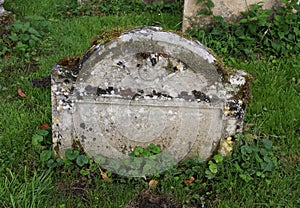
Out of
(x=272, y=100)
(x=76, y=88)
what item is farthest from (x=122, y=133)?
(x=272, y=100)

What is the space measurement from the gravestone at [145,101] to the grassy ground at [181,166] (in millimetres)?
179

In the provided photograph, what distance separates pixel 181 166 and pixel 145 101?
0.62m

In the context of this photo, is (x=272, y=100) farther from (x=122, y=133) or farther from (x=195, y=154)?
(x=122, y=133)

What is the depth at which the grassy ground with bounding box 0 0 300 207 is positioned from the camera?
127 inches

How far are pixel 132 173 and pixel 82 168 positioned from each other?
39 centimetres

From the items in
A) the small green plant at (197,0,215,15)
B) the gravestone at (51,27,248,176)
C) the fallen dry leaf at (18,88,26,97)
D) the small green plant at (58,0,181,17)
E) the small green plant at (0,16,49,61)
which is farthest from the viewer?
the small green plant at (58,0,181,17)

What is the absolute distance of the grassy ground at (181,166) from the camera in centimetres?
322

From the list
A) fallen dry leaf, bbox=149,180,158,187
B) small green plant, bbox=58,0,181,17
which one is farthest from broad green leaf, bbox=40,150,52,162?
small green plant, bbox=58,0,181,17

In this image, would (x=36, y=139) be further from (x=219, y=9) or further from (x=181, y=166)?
(x=219, y=9)

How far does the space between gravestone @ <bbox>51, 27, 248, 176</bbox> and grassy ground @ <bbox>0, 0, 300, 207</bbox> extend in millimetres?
179

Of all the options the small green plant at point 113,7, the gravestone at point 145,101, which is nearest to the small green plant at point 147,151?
the gravestone at point 145,101

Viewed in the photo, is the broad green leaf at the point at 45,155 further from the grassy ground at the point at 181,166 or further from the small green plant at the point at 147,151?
the small green plant at the point at 147,151

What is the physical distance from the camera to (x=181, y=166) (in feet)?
11.5

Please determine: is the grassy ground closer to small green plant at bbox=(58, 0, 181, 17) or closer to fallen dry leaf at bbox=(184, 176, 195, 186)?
fallen dry leaf at bbox=(184, 176, 195, 186)
